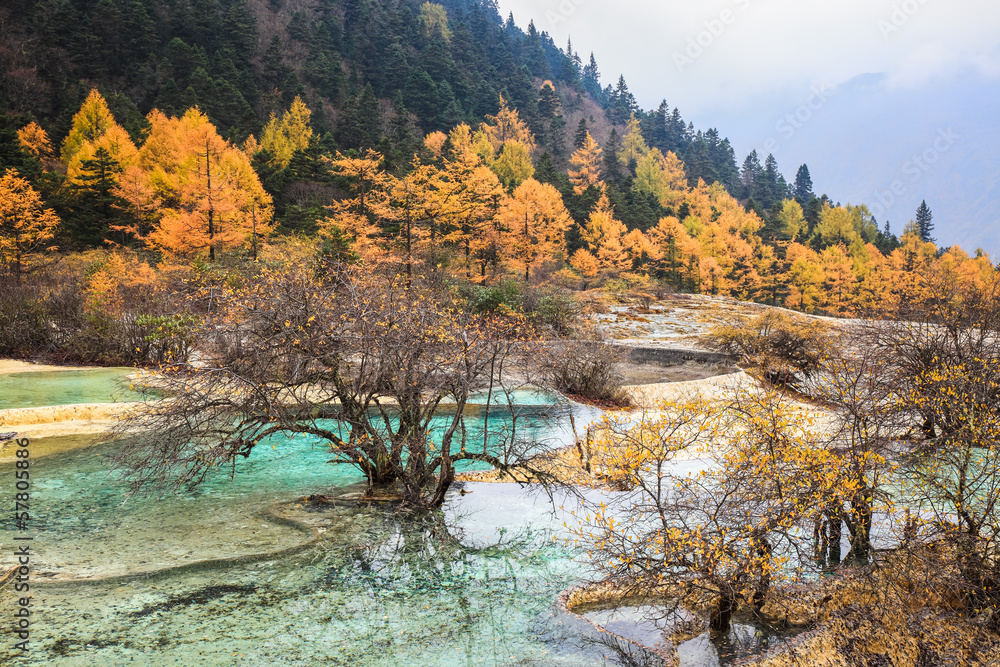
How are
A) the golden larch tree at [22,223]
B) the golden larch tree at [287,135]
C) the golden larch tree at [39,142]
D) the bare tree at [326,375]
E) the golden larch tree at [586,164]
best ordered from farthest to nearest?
1. the golden larch tree at [586,164]
2. the golden larch tree at [287,135]
3. the golden larch tree at [39,142]
4. the golden larch tree at [22,223]
5. the bare tree at [326,375]

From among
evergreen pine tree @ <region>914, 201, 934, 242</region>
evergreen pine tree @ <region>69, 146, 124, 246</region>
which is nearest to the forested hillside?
evergreen pine tree @ <region>69, 146, 124, 246</region>

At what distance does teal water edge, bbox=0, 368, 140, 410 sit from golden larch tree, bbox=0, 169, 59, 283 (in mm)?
11189

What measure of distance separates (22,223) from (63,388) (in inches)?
693

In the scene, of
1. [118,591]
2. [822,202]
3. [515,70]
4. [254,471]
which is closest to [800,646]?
[118,591]

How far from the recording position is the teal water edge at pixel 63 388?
Result: 659 inches

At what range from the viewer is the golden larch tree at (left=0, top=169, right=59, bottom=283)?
1153 inches

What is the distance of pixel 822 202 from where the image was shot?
82.4 metres

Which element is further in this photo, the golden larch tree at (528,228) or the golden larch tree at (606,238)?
the golden larch tree at (606,238)

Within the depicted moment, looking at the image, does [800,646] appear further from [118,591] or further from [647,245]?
[647,245]

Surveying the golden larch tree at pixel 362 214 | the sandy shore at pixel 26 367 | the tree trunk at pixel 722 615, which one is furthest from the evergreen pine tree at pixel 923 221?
the sandy shore at pixel 26 367

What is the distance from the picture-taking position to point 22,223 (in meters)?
30.6

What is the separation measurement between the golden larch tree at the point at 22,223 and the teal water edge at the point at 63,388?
1119 cm

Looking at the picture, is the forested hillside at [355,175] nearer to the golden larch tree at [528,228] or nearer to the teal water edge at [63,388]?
the golden larch tree at [528,228]

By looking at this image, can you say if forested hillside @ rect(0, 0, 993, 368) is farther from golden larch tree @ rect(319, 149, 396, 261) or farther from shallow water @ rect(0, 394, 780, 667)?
shallow water @ rect(0, 394, 780, 667)
